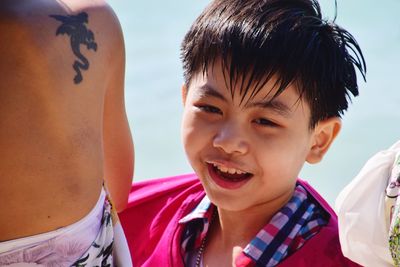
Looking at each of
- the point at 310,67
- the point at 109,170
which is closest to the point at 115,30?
the point at 109,170

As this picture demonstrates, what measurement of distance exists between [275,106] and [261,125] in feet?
0.23

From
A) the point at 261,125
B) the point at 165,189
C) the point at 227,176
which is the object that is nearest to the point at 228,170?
the point at 227,176

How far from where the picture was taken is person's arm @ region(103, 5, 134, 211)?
178 centimetres

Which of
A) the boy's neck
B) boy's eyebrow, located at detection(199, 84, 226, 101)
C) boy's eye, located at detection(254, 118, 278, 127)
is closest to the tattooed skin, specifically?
boy's eyebrow, located at detection(199, 84, 226, 101)

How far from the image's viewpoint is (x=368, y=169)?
1.56 meters

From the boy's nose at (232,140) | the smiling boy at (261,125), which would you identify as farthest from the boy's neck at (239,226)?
the boy's nose at (232,140)

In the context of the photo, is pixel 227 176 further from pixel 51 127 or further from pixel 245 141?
pixel 51 127

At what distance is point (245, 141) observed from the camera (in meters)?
1.84

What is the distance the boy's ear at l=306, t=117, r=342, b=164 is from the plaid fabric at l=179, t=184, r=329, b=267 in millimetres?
131

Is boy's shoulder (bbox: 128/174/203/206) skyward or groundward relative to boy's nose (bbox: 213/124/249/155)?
groundward

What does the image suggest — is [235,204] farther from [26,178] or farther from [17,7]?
[17,7]

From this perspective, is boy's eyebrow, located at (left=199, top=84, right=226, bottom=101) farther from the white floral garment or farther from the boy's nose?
the white floral garment

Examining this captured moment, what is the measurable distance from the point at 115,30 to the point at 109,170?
1.62 ft

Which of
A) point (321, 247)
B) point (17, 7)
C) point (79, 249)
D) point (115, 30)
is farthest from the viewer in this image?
point (321, 247)
